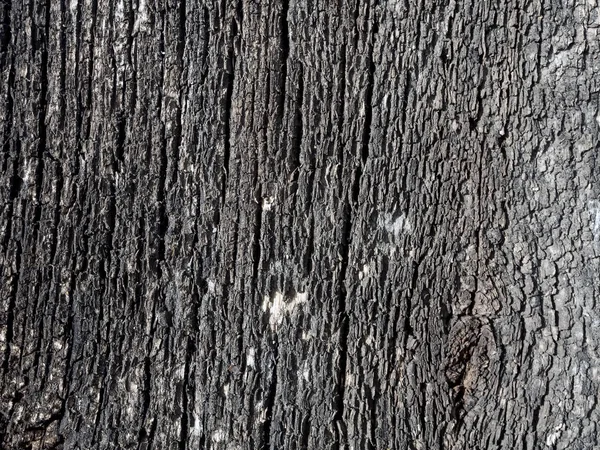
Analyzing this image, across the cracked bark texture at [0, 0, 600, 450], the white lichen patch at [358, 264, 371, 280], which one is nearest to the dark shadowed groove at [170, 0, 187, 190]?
the cracked bark texture at [0, 0, 600, 450]

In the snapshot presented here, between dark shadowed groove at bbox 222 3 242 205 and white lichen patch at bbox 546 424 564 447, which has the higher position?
dark shadowed groove at bbox 222 3 242 205

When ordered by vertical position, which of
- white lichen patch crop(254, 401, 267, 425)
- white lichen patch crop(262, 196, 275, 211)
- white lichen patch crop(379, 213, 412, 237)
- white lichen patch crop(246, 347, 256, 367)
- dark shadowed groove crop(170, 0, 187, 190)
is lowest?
white lichen patch crop(254, 401, 267, 425)

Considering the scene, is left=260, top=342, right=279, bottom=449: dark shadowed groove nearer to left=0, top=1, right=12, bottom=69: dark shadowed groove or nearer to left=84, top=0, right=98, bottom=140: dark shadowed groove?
left=84, top=0, right=98, bottom=140: dark shadowed groove

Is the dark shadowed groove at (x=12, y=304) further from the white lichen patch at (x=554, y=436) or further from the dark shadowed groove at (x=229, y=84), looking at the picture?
the white lichen patch at (x=554, y=436)

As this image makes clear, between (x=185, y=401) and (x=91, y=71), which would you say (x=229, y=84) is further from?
(x=185, y=401)

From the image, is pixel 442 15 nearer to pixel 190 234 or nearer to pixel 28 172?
pixel 190 234

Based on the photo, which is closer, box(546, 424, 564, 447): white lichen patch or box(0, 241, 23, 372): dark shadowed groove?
box(546, 424, 564, 447): white lichen patch

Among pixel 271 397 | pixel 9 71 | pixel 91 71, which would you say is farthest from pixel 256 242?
pixel 9 71

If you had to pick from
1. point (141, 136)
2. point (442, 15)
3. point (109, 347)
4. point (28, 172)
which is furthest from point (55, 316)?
point (442, 15)

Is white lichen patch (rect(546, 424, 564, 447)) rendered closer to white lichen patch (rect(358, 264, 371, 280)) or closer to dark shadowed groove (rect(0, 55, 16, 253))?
white lichen patch (rect(358, 264, 371, 280))
